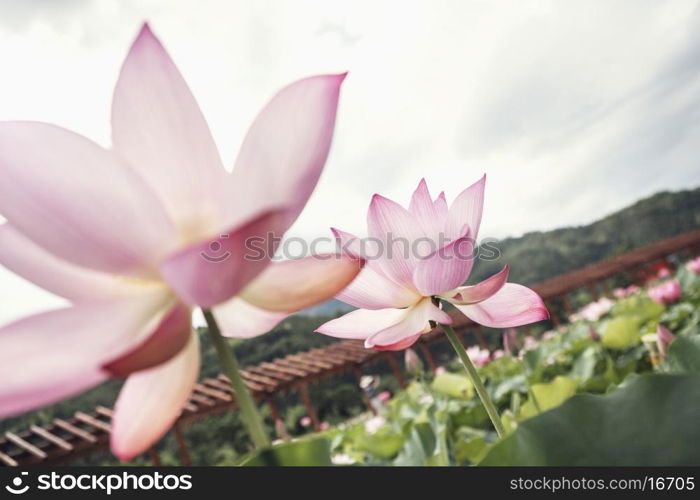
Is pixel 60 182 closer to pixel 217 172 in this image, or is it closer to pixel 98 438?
pixel 217 172

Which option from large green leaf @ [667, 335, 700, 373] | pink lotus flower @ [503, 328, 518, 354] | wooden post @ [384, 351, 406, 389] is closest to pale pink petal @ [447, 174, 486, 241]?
large green leaf @ [667, 335, 700, 373]

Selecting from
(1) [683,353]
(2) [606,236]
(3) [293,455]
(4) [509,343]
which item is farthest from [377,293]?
(2) [606,236]

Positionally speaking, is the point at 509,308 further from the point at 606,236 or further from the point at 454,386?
the point at 606,236

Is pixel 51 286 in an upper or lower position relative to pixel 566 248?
lower

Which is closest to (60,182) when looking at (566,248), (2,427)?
(2,427)

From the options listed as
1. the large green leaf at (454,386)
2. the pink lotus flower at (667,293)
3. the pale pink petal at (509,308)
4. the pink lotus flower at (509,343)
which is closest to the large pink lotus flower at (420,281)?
the pale pink petal at (509,308)

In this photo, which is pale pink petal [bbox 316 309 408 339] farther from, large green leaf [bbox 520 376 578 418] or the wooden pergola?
the wooden pergola

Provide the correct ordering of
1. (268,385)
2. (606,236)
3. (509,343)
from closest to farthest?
1. (509,343)
2. (268,385)
3. (606,236)

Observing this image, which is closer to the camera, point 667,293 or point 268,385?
point 667,293
